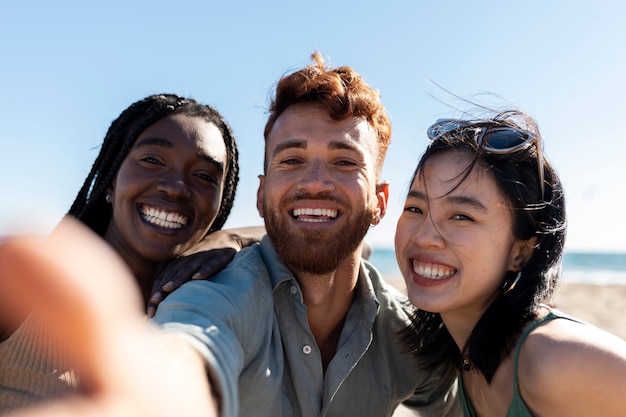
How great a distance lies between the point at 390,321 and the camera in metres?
3.38

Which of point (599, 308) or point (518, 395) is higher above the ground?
point (518, 395)

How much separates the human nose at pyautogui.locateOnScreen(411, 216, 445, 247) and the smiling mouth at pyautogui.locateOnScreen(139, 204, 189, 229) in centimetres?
154

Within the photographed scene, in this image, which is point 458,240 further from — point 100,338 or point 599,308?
point 599,308

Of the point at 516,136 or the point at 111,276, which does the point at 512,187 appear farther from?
the point at 111,276

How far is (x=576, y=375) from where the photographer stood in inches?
87.0

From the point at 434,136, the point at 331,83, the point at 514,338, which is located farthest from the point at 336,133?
the point at 514,338

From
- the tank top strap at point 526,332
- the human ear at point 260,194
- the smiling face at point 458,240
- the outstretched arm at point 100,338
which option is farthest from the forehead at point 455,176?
the outstretched arm at point 100,338

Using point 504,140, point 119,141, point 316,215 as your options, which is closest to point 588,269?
point 504,140

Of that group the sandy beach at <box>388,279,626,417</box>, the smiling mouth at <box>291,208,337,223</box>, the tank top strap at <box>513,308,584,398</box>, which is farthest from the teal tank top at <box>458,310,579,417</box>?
the sandy beach at <box>388,279,626,417</box>

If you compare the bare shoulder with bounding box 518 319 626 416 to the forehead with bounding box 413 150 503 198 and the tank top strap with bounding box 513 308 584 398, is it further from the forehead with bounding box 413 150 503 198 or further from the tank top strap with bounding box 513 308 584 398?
the forehead with bounding box 413 150 503 198

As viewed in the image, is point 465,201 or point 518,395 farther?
point 465,201

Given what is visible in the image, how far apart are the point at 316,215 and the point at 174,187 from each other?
977mm

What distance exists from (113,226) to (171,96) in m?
1.02

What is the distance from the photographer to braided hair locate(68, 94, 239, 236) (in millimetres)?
3645
